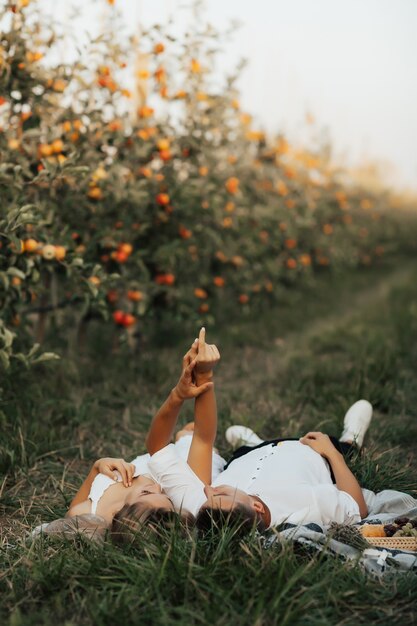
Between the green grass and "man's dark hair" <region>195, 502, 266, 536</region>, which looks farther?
"man's dark hair" <region>195, 502, 266, 536</region>

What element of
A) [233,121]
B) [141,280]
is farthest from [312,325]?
[141,280]

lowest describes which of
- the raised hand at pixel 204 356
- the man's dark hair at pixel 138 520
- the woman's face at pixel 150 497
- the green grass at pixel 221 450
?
the green grass at pixel 221 450

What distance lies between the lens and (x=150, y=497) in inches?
78.2

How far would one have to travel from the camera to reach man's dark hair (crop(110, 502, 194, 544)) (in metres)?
1.94

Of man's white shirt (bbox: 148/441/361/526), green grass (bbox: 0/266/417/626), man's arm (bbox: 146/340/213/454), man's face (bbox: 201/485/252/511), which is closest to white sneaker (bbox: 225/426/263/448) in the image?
green grass (bbox: 0/266/417/626)

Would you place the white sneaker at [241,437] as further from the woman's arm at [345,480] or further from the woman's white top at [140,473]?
the woman's arm at [345,480]

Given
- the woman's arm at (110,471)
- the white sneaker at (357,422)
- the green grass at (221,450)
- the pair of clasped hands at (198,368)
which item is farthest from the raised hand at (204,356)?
the white sneaker at (357,422)

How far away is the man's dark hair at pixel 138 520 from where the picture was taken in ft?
6.35

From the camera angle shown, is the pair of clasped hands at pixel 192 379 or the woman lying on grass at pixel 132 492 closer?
the woman lying on grass at pixel 132 492

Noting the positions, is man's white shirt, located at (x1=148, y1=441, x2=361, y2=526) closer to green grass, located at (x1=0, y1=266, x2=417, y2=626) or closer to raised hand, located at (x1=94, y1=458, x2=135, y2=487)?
raised hand, located at (x1=94, y1=458, x2=135, y2=487)

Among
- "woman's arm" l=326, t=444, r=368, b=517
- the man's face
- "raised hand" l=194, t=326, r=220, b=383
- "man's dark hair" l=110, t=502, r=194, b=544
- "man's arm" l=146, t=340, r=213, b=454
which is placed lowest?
"woman's arm" l=326, t=444, r=368, b=517

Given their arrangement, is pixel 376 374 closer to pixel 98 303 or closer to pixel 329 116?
pixel 98 303

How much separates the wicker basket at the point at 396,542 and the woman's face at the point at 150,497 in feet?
1.95

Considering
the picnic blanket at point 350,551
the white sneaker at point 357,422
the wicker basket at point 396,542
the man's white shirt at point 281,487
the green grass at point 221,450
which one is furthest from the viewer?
the white sneaker at point 357,422
